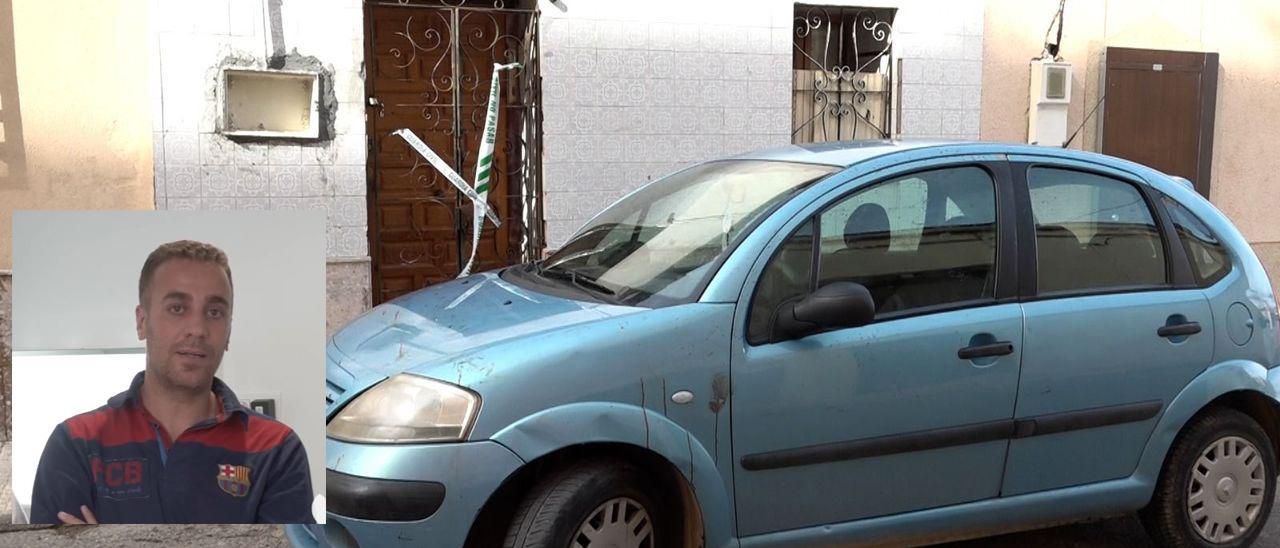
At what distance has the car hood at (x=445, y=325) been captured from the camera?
3.59 meters

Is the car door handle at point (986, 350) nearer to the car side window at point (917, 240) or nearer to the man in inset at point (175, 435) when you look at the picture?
the car side window at point (917, 240)

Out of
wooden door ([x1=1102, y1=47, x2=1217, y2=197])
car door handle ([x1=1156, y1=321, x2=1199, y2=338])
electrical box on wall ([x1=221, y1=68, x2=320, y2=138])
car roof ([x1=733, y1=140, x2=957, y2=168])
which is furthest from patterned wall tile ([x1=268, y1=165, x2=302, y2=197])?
wooden door ([x1=1102, y1=47, x2=1217, y2=197])

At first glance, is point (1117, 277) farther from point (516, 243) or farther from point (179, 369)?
point (516, 243)

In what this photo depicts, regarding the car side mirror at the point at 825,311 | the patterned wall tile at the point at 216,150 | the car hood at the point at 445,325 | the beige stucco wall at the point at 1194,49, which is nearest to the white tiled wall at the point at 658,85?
the beige stucco wall at the point at 1194,49

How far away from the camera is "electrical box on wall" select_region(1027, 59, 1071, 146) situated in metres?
9.45

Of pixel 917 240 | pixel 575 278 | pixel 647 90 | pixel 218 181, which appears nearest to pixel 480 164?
pixel 647 90

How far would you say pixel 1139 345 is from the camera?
4.24 m

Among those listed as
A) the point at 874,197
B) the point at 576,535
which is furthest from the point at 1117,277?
the point at 576,535

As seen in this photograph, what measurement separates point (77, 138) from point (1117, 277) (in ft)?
19.5

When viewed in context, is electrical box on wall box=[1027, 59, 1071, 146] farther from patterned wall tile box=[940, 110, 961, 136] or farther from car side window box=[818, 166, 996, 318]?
car side window box=[818, 166, 996, 318]

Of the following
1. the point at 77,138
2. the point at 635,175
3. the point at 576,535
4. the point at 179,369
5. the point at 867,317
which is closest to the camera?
the point at 179,369

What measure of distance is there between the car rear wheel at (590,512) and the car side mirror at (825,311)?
2.09ft

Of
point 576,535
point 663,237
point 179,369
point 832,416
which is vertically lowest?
point 576,535

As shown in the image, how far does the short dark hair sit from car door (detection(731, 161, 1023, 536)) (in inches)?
59.5
